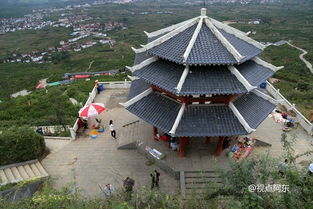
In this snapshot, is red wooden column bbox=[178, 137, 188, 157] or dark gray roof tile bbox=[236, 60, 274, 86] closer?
dark gray roof tile bbox=[236, 60, 274, 86]

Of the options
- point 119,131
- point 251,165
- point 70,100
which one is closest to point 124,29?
point 70,100

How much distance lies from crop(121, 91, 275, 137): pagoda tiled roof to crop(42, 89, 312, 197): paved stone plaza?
2657 mm

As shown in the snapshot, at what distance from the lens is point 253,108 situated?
→ 45.9 ft

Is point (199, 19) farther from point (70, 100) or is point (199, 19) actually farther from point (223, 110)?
point (70, 100)

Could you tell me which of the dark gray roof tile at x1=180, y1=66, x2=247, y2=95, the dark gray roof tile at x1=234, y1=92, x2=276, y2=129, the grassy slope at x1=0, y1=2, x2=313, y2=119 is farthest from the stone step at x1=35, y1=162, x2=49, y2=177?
the grassy slope at x1=0, y1=2, x2=313, y2=119

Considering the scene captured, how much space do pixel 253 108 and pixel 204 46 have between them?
16.7 ft

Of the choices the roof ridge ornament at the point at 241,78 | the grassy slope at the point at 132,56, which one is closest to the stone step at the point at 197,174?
the roof ridge ornament at the point at 241,78

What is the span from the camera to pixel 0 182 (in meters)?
13.1

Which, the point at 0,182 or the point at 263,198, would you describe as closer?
the point at 263,198

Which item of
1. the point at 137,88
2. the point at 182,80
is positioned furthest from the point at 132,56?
the point at 182,80

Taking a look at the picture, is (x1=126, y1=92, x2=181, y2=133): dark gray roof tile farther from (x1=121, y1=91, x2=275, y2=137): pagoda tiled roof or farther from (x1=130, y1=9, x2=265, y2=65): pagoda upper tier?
(x1=130, y1=9, x2=265, y2=65): pagoda upper tier

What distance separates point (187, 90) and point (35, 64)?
329 ft

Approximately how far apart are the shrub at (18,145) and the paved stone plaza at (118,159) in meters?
1.45

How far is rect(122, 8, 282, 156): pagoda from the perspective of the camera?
11.9 m
